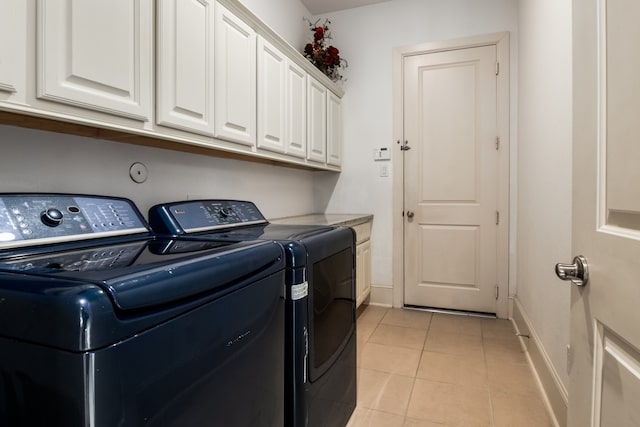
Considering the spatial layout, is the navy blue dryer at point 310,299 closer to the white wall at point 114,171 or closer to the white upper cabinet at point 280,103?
the white wall at point 114,171

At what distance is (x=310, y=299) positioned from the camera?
3.90ft

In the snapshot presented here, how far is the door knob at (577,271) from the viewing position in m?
0.74

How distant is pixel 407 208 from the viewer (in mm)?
3174

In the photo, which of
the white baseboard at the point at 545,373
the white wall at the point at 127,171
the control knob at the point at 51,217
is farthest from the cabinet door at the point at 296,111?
the white baseboard at the point at 545,373

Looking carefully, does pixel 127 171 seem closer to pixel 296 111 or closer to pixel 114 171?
pixel 114 171

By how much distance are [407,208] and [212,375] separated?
268cm

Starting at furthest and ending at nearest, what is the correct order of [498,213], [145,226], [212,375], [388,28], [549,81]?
1. [388,28]
2. [498,213]
3. [549,81]
4. [145,226]
5. [212,375]

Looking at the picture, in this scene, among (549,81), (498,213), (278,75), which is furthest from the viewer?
(498,213)

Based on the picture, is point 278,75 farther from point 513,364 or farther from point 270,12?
point 513,364

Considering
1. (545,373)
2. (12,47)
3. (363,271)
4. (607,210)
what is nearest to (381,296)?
(363,271)

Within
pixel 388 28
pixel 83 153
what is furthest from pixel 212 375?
pixel 388 28

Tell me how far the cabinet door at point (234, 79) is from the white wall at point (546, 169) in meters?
1.47

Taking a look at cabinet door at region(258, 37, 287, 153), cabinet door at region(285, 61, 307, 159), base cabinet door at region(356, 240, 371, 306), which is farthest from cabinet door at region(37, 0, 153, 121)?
base cabinet door at region(356, 240, 371, 306)

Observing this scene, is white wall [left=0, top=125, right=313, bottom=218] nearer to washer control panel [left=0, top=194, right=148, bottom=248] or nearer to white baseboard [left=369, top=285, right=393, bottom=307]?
washer control panel [left=0, top=194, right=148, bottom=248]
